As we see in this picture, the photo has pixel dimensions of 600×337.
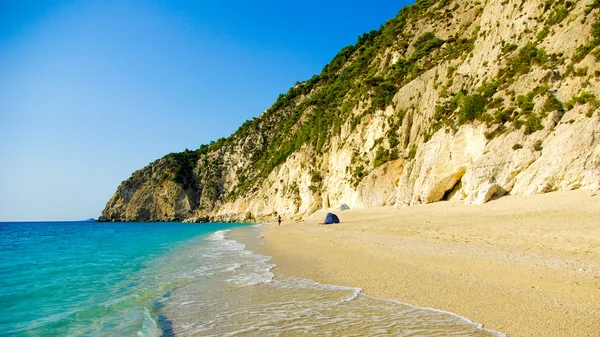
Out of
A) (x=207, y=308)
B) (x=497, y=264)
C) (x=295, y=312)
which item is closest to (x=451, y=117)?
(x=497, y=264)

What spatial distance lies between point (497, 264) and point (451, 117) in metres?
20.7

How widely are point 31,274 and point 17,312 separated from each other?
246 inches

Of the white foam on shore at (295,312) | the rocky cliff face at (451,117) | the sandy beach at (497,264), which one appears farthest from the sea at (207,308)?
the rocky cliff face at (451,117)

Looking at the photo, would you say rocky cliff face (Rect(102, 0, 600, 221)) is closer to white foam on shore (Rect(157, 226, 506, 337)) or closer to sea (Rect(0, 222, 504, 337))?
white foam on shore (Rect(157, 226, 506, 337))

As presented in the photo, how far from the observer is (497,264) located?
8.08m

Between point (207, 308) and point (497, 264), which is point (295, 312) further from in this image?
point (497, 264)

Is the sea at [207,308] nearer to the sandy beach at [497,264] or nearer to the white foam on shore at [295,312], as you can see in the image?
the white foam on shore at [295,312]

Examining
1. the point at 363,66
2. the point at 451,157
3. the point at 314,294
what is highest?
the point at 363,66

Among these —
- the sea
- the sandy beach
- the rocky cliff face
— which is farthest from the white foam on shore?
the rocky cliff face

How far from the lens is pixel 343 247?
44.4ft

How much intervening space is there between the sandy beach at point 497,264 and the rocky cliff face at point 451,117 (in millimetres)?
2991

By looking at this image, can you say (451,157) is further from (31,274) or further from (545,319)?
(31,274)

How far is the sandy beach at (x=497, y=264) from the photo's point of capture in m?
5.21

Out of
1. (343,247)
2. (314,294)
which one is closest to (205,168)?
(343,247)
